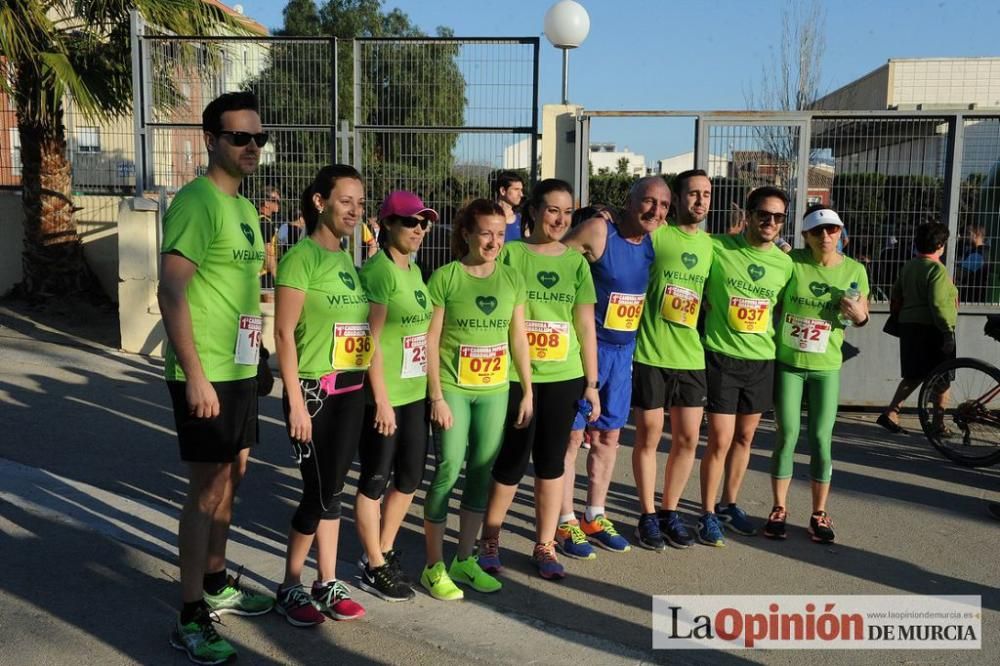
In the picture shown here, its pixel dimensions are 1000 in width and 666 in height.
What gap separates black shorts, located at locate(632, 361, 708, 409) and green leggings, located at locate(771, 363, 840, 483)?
53cm

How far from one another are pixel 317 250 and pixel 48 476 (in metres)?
3.07

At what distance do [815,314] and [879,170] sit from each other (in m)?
3.96

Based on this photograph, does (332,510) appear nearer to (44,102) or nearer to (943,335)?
(943,335)

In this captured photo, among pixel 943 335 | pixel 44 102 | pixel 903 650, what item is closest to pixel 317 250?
pixel 903 650

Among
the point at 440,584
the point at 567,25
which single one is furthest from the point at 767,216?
the point at 567,25

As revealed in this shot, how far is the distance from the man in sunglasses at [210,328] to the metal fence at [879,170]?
525 cm

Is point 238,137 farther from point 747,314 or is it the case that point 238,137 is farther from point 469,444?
point 747,314

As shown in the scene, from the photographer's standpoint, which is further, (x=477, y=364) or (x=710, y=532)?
(x=710, y=532)

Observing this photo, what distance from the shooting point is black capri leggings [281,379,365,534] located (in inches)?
141

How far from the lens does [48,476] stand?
5504 millimetres

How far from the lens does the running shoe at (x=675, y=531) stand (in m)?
4.82

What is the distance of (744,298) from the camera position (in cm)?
484

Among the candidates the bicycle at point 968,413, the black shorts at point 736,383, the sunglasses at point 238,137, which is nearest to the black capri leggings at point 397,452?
the sunglasses at point 238,137

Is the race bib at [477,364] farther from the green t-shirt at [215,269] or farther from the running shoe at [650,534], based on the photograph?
the running shoe at [650,534]
